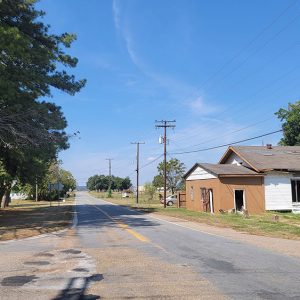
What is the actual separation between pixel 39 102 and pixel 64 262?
15.6 meters

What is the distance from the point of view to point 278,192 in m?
38.4

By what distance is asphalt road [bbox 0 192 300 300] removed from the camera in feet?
25.6

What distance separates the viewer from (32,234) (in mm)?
18797

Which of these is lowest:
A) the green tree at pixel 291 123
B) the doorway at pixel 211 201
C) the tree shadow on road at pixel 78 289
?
the tree shadow on road at pixel 78 289

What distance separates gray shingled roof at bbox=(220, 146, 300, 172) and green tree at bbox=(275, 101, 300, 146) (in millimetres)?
14799

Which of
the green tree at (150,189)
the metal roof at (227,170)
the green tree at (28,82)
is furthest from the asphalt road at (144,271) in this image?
the green tree at (150,189)

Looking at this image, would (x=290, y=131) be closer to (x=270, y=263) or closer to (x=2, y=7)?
(x=2, y=7)

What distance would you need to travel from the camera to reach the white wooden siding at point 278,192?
38219mm

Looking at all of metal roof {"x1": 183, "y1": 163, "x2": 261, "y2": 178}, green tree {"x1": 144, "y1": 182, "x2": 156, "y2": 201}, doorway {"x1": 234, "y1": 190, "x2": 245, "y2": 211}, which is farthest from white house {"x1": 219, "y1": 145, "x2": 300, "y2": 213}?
green tree {"x1": 144, "y1": 182, "x2": 156, "y2": 201}

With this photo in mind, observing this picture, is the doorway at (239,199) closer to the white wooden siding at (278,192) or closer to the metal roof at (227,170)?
the metal roof at (227,170)

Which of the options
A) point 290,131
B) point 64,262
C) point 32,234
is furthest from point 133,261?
point 290,131

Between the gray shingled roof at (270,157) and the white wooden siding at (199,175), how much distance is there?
11.3ft

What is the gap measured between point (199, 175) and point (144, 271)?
113 feet

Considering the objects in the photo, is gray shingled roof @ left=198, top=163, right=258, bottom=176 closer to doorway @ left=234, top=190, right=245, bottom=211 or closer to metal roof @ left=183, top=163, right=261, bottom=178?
metal roof @ left=183, top=163, right=261, bottom=178
